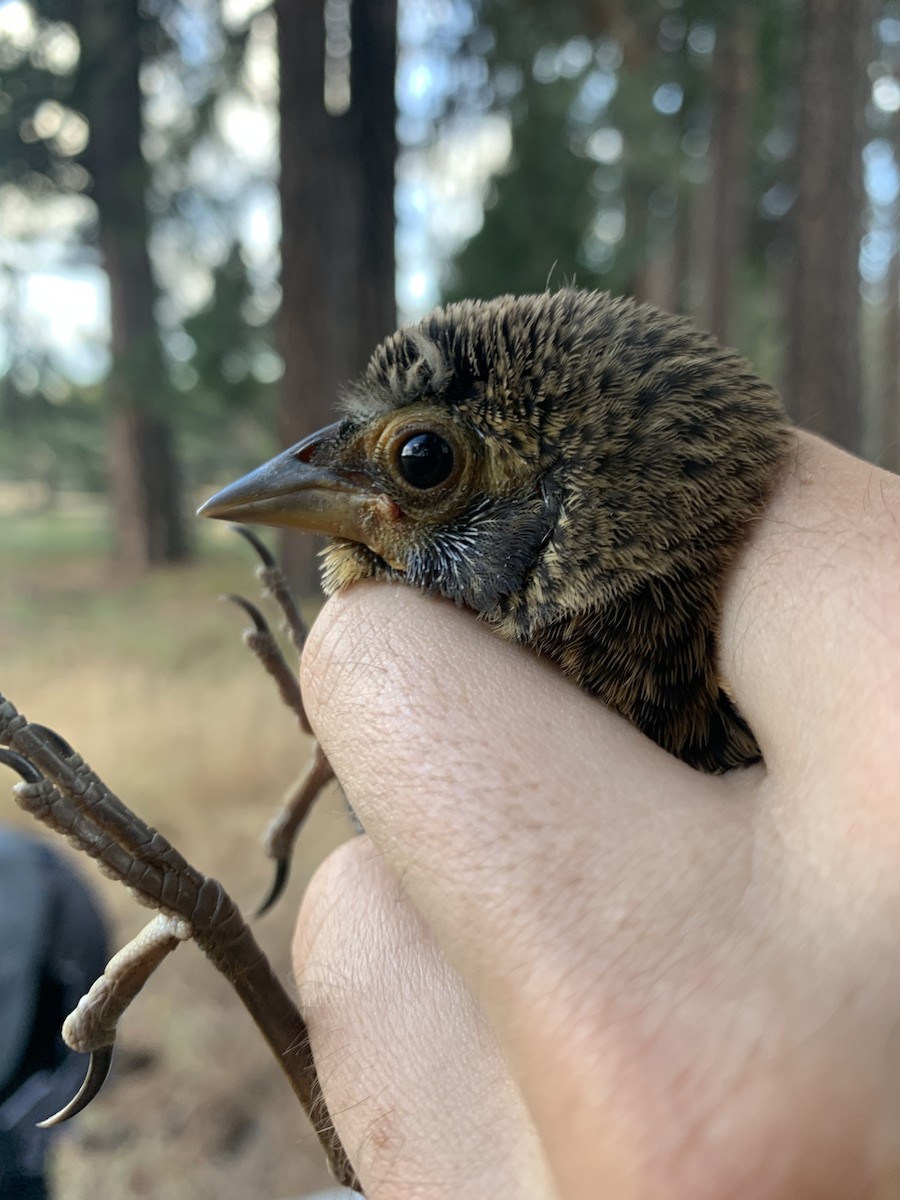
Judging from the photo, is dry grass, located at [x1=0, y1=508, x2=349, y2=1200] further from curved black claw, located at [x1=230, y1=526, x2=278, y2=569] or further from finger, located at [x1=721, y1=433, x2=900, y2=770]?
finger, located at [x1=721, y1=433, x2=900, y2=770]

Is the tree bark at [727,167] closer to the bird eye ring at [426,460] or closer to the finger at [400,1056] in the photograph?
the bird eye ring at [426,460]

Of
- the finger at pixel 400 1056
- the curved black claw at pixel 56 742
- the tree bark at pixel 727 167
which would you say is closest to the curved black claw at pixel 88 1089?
the finger at pixel 400 1056

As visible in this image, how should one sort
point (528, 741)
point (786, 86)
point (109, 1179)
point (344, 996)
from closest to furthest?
1. point (528, 741)
2. point (344, 996)
3. point (109, 1179)
4. point (786, 86)

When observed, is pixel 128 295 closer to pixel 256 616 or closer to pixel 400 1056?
pixel 256 616

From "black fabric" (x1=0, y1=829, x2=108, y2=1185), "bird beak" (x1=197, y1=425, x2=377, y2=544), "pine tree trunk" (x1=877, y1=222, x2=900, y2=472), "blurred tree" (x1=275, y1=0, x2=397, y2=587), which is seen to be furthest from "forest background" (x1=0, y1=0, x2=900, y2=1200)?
"pine tree trunk" (x1=877, y1=222, x2=900, y2=472)

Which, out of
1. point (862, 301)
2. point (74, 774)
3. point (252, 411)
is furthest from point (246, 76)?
point (74, 774)

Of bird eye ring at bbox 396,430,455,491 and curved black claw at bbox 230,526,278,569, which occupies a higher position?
bird eye ring at bbox 396,430,455,491

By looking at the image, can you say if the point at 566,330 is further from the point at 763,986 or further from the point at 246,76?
the point at 246,76
